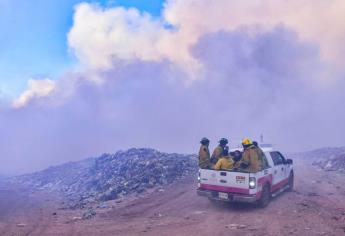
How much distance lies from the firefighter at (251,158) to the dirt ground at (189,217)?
4.87 feet

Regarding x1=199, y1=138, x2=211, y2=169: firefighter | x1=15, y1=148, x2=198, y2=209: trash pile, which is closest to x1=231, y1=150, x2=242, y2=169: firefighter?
x1=199, y1=138, x2=211, y2=169: firefighter

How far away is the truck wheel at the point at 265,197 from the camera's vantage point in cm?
A: 1298

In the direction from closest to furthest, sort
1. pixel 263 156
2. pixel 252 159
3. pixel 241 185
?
pixel 241 185 → pixel 252 159 → pixel 263 156

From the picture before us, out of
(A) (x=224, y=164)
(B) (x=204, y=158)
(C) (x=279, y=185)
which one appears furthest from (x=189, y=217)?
(C) (x=279, y=185)

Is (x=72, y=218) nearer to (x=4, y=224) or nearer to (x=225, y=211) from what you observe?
(x=4, y=224)

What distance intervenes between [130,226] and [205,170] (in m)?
3.35

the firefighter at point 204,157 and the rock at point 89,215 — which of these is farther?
the firefighter at point 204,157

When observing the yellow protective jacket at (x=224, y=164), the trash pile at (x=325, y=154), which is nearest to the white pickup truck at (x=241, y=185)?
the yellow protective jacket at (x=224, y=164)

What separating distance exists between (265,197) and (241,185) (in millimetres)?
1373

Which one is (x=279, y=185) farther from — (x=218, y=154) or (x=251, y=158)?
(x=218, y=154)

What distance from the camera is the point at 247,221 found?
11344 millimetres

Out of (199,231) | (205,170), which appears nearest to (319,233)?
(199,231)

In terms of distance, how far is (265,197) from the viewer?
13.2 meters

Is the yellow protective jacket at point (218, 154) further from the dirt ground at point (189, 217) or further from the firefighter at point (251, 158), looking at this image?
the dirt ground at point (189, 217)
